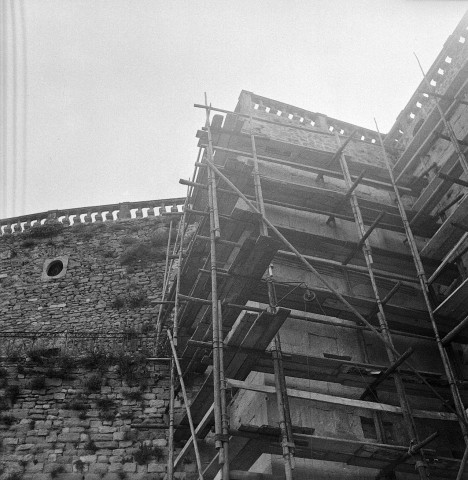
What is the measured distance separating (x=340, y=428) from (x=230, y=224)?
10.2ft

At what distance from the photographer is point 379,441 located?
795cm

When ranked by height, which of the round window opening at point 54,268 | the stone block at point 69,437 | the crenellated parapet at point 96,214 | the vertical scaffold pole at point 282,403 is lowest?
the vertical scaffold pole at point 282,403

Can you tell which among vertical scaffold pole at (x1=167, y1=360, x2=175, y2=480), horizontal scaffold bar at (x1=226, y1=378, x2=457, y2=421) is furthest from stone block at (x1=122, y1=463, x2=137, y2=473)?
horizontal scaffold bar at (x1=226, y1=378, x2=457, y2=421)

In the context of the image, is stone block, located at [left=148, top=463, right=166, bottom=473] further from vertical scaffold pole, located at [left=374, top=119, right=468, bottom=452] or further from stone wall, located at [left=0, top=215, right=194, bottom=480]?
vertical scaffold pole, located at [left=374, top=119, right=468, bottom=452]

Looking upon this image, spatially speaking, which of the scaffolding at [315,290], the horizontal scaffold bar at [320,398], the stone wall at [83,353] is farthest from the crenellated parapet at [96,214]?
the horizontal scaffold bar at [320,398]

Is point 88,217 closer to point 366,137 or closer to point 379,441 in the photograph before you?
point 366,137

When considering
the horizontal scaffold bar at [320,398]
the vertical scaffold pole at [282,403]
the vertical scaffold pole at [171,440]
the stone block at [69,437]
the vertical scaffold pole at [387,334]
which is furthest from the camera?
the stone block at [69,437]

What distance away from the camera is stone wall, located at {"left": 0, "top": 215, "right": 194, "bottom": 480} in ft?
30.9

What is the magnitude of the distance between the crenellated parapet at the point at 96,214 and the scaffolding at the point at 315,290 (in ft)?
16.5

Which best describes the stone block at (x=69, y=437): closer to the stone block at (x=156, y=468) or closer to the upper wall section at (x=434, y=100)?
the stone block at (x=156, y=468)

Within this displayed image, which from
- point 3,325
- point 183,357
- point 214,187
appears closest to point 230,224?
point 214,187

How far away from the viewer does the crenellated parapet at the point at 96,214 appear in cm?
1683

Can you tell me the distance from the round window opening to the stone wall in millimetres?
35

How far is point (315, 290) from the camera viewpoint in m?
8.22
